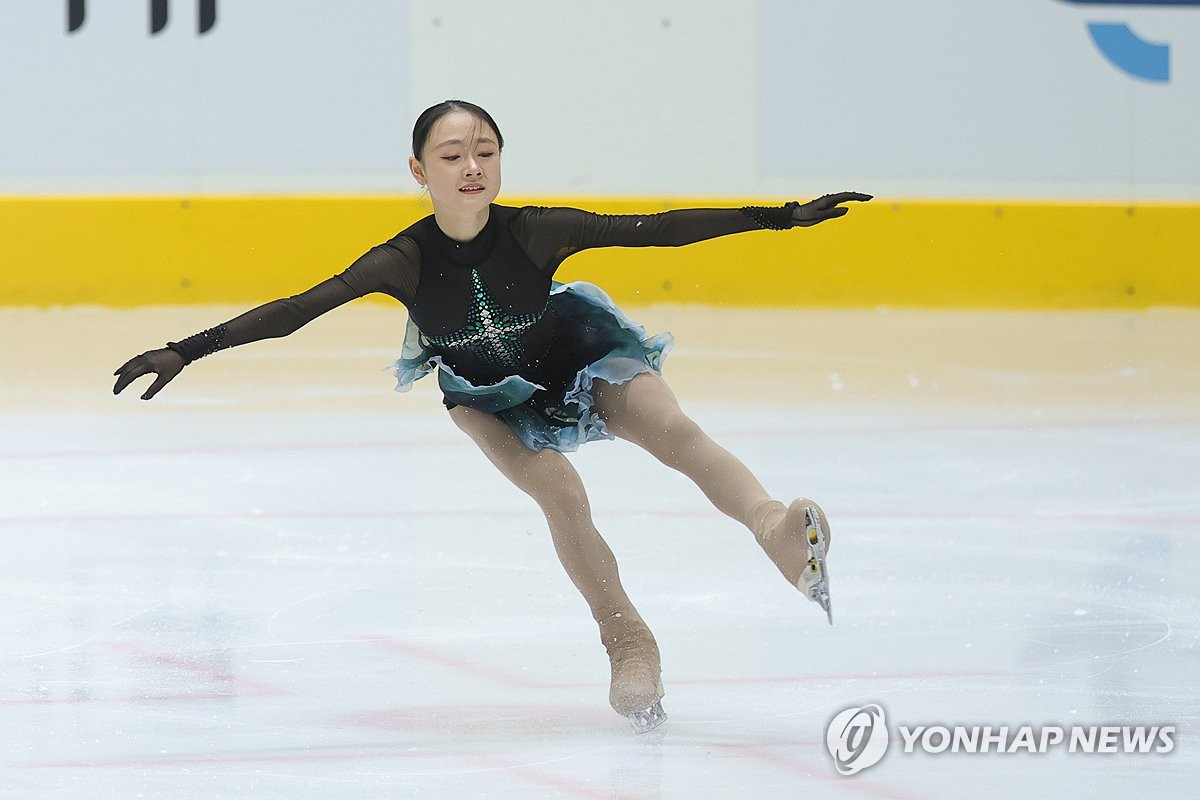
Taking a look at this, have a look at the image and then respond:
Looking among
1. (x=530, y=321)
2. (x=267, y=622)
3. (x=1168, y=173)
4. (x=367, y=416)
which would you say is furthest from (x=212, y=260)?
(x=530, y=321)

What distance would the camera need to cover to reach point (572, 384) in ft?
9.25

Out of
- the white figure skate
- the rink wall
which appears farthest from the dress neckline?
the rink wall

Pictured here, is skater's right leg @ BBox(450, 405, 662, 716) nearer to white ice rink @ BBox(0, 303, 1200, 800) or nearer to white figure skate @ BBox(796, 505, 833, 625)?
white ice rink @ BBox(0, 303, 1200, 800)

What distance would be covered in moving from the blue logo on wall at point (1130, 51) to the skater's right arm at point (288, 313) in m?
5.84

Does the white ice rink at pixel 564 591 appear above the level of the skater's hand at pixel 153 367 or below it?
below

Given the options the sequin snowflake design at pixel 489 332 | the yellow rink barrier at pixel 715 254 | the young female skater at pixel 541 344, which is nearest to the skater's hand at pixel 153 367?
the young female skater at pixel 541 344

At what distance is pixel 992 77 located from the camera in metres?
7.89

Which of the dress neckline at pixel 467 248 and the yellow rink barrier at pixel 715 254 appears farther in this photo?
the yellow rink barrier at pixel 715 254

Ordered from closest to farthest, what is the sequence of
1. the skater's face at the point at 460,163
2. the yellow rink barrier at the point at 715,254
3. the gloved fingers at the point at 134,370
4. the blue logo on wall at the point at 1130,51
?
the gloved fingers at the point at 134,370, the skater's face at the point at 460,163, the yellow rink barrier at the point at 715,254, the blue logo on wall at the point at 1130,51

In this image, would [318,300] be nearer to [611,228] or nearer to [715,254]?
[611,228]

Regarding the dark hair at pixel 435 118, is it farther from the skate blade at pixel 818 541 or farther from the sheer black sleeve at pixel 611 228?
the skate blade at pixel 818 541

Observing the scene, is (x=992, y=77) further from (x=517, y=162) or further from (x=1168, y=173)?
(x=517, y=162)

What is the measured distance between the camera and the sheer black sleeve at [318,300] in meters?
2.47

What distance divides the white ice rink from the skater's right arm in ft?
1.68
